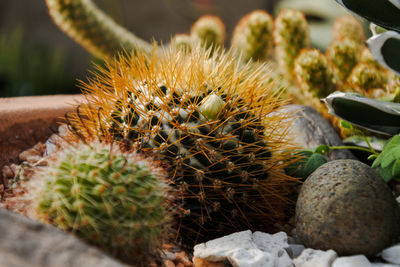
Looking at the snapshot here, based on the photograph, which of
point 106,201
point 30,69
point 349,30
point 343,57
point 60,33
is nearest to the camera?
point 106,201

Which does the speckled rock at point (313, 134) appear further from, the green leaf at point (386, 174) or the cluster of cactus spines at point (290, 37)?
the cluster of cactus spines at point (290, 37)

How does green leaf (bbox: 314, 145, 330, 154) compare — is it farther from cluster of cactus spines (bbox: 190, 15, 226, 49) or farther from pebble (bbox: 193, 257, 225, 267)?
cluster of cactus spines (bbox: 190, 15, 226, 49)

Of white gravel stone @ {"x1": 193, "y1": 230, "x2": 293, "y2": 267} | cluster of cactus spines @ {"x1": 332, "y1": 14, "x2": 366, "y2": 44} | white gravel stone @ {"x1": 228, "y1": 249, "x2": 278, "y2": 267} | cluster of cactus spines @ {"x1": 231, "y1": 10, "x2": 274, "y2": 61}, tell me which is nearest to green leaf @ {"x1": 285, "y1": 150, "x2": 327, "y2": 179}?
white gravel stone @ {"x1": 193, "y1": 230, "x2": 293, "y2": 267}

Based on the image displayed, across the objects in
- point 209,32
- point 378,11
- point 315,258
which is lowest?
→ point 315,258

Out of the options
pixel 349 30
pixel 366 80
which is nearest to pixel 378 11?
pixel 366 80

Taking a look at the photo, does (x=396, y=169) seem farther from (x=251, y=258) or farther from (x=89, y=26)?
(x=89, y=26)

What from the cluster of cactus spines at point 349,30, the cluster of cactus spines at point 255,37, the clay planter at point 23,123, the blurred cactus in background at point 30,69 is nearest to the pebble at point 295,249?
the clay planter at point 23,123
